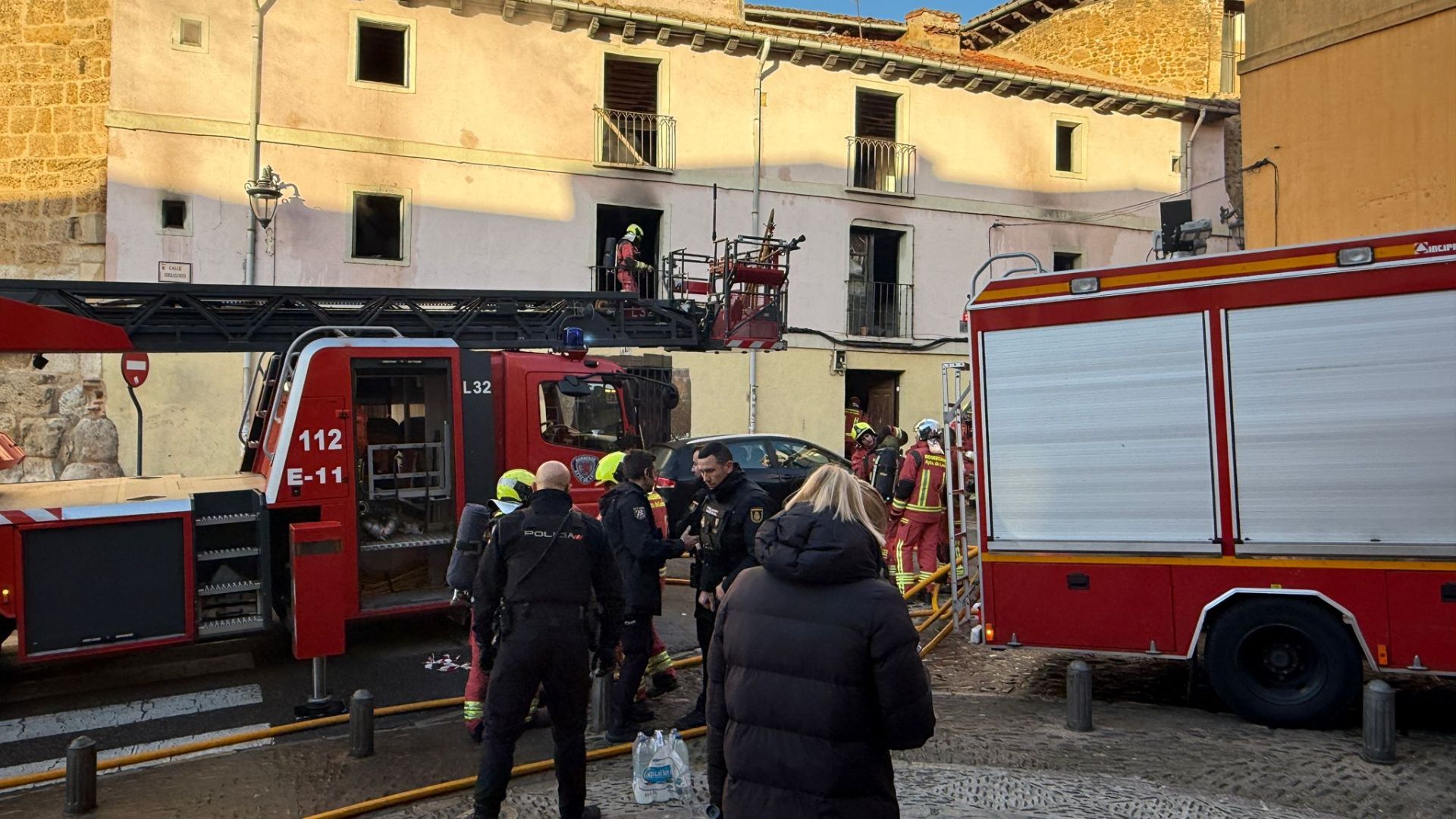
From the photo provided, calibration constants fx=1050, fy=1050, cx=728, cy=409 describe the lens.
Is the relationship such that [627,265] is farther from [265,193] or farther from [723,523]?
[723,523]

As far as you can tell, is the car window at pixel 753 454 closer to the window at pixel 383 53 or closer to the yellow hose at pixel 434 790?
the yellow hose at pixel 434 790

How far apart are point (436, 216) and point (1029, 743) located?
50.4 feet

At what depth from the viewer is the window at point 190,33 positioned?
661 inches

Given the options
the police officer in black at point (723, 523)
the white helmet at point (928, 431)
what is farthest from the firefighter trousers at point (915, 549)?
the police officer in black at point (723, 523)

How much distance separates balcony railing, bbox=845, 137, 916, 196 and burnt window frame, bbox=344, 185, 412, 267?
9.37 metres

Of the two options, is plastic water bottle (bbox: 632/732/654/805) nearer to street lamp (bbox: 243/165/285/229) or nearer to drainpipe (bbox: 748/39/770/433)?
street lamp (bbox: 243/165/285/229)

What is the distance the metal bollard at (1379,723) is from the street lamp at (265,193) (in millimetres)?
15908

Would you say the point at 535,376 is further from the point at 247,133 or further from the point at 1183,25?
the point at 1183,25

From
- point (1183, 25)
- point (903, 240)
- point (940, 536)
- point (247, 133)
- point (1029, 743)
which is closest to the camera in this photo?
point (1029, 743)

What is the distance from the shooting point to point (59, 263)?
16.3 metres

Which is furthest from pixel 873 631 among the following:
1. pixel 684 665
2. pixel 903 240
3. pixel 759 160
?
pixel 903 240

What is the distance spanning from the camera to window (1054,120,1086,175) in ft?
80.7

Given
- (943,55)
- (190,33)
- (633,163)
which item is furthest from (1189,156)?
(190,33)

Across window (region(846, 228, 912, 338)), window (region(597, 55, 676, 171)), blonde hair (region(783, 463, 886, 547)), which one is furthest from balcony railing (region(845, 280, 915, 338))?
blonde hair (region(783, 463, 886, 547))
